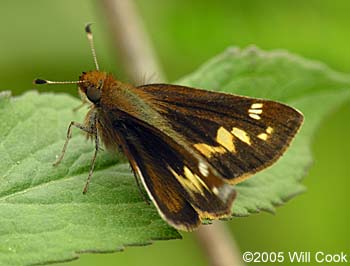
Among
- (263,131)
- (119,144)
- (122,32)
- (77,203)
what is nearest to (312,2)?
(122,32)

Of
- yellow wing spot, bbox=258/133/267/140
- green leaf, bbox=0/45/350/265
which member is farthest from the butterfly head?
yellow wing spot, bbox=258/133/267/140

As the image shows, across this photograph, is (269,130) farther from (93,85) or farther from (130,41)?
(130,41)

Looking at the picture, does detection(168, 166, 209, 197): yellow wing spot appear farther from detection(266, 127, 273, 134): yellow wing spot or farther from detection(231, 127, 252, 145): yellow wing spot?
detection(266, 127, 273, 134): yellow wing spot

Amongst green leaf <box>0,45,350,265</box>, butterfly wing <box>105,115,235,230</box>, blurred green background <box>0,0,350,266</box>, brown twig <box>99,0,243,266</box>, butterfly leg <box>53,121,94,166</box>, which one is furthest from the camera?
blurred green background <box>0,0,350,266</box>

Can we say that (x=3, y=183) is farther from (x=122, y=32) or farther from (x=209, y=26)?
(x=209, y=26)

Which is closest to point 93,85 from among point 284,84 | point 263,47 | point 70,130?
point 70,130

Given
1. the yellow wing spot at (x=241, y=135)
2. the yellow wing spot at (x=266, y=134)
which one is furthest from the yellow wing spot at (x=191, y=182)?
the yellow wing spot at (x=266, y=134)

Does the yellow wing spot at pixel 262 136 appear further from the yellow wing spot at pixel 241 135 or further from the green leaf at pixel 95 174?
the green leaf at pixel 95 174
